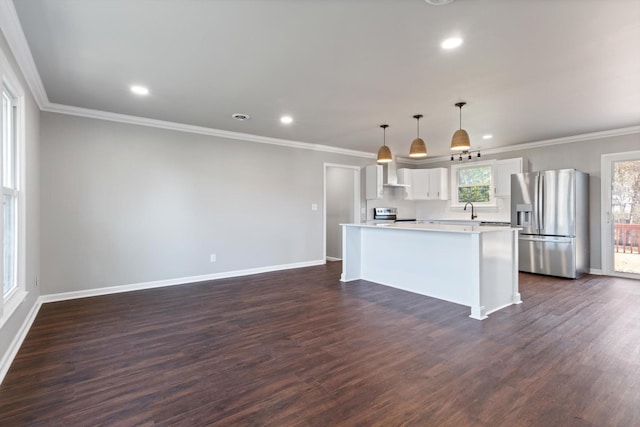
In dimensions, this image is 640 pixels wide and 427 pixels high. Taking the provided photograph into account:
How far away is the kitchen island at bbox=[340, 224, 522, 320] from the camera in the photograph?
3.39 metres

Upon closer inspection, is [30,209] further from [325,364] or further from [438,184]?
[438,184]

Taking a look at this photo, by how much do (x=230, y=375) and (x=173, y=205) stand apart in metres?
3.20

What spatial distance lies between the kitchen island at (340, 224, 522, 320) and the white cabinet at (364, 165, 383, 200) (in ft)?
6.98

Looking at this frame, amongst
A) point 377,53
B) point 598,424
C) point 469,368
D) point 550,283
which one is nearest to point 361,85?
point 377,53

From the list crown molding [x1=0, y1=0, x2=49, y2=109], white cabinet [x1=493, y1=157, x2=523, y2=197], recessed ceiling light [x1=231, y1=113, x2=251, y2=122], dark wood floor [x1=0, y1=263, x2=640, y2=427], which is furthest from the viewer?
white cabinet [x1=493, y1=157, x2=523, y2=197]

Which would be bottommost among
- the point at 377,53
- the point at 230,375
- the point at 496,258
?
the point at 230,375

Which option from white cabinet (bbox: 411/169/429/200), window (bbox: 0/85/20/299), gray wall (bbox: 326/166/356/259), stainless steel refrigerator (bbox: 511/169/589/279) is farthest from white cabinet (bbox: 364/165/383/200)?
window (bbox: 0/85/20/299)

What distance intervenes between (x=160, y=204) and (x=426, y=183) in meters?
5.63

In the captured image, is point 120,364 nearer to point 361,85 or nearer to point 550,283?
point 361,85

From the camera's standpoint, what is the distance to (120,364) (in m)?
2.35

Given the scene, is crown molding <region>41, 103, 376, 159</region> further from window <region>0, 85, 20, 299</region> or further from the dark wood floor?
the dark wood floor

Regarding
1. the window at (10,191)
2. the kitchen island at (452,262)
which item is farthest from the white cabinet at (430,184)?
the window at (10,191)

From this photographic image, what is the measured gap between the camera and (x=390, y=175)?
718 centimetres

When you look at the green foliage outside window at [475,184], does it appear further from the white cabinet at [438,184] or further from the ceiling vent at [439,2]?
the ceiling vent at [439,2]
